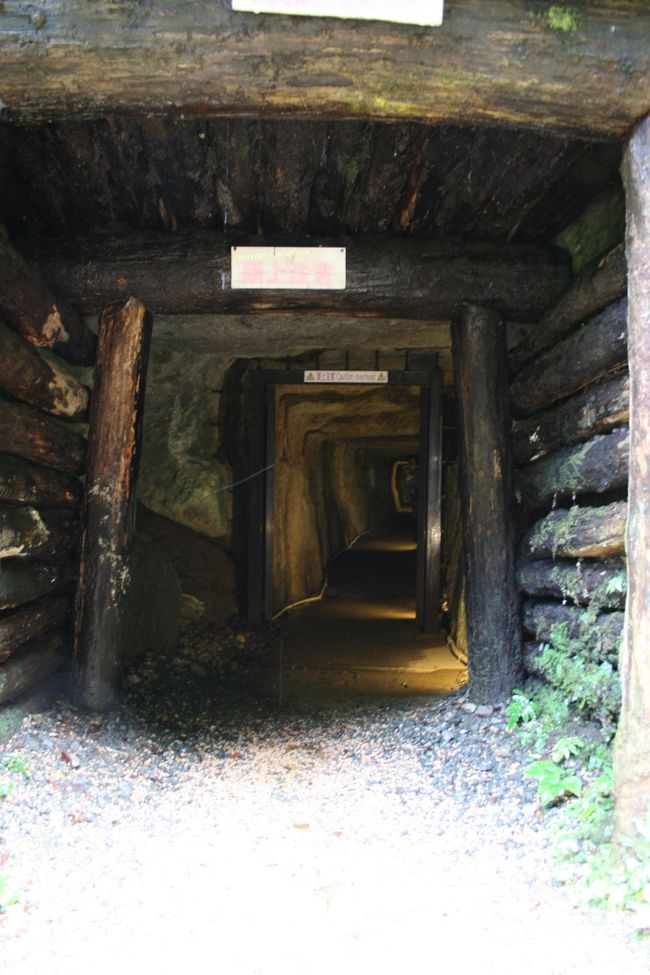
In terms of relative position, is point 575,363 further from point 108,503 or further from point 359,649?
point 359,649

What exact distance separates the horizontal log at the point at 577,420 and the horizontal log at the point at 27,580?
9.40 feet

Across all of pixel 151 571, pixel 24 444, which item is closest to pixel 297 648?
pixel 151 571

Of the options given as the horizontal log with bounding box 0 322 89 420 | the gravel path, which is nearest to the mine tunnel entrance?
the horizontal log with bounding box 0 322 89 420

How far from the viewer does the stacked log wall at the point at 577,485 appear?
10.7 feet

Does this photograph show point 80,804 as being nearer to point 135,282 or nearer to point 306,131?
point 135,282

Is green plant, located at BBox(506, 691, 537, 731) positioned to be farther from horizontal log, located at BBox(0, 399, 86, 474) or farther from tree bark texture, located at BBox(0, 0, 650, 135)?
horizontal log, located at BBox(0, 399, 86, 474)

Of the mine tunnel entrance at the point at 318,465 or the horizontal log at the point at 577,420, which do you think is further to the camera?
the mine tunnel entrance at the point at 318,465

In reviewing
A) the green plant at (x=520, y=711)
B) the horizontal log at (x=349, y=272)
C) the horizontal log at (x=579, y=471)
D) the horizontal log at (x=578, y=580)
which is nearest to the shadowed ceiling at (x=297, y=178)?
the horizontal log at (x=349, y=272)

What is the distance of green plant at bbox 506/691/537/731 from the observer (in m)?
3.82

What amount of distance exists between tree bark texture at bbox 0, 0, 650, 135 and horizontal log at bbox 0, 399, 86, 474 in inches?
62.3

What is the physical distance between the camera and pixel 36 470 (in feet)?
13.2

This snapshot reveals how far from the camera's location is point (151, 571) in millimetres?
6074

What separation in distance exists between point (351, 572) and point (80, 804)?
10.1 metres

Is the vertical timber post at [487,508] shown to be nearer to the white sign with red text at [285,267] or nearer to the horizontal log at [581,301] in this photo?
the horizontal log at [581,301]
